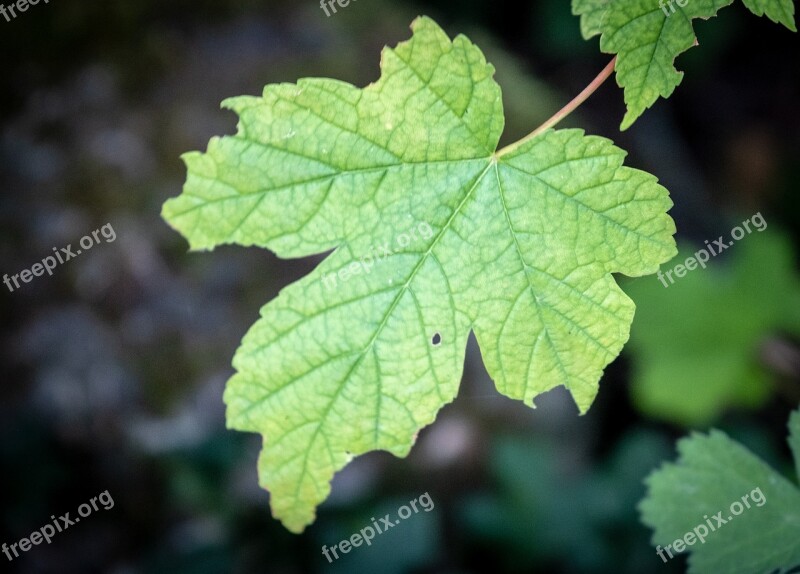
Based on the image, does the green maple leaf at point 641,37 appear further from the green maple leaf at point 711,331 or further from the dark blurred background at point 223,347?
the green maple leaf at point 711,331

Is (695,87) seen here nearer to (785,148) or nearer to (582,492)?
(785,148)

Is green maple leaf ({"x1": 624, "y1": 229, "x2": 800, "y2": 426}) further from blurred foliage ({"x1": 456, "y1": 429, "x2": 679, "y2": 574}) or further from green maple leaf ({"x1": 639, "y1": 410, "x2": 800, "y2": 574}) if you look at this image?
green maple leaf ({"x1": 639, "y1": 410, "x2": 800, "y2": 574})

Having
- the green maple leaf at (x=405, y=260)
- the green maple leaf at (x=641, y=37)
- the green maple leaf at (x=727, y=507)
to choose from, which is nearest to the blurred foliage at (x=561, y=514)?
the green maple leaf at (x=727, y=507)

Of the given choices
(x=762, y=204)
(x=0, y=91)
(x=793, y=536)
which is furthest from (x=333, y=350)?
(x=762, y=204)

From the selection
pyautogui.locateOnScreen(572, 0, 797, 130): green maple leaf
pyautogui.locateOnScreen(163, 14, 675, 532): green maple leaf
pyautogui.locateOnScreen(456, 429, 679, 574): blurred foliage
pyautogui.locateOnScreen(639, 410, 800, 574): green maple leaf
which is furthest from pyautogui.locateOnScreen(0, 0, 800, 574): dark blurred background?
pyautogui.locateOnScreen(572, 0, 797, 130): green maple leaf

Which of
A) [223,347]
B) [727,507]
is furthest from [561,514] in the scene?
[223,347]

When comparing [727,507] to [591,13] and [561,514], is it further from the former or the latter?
[591,13]
